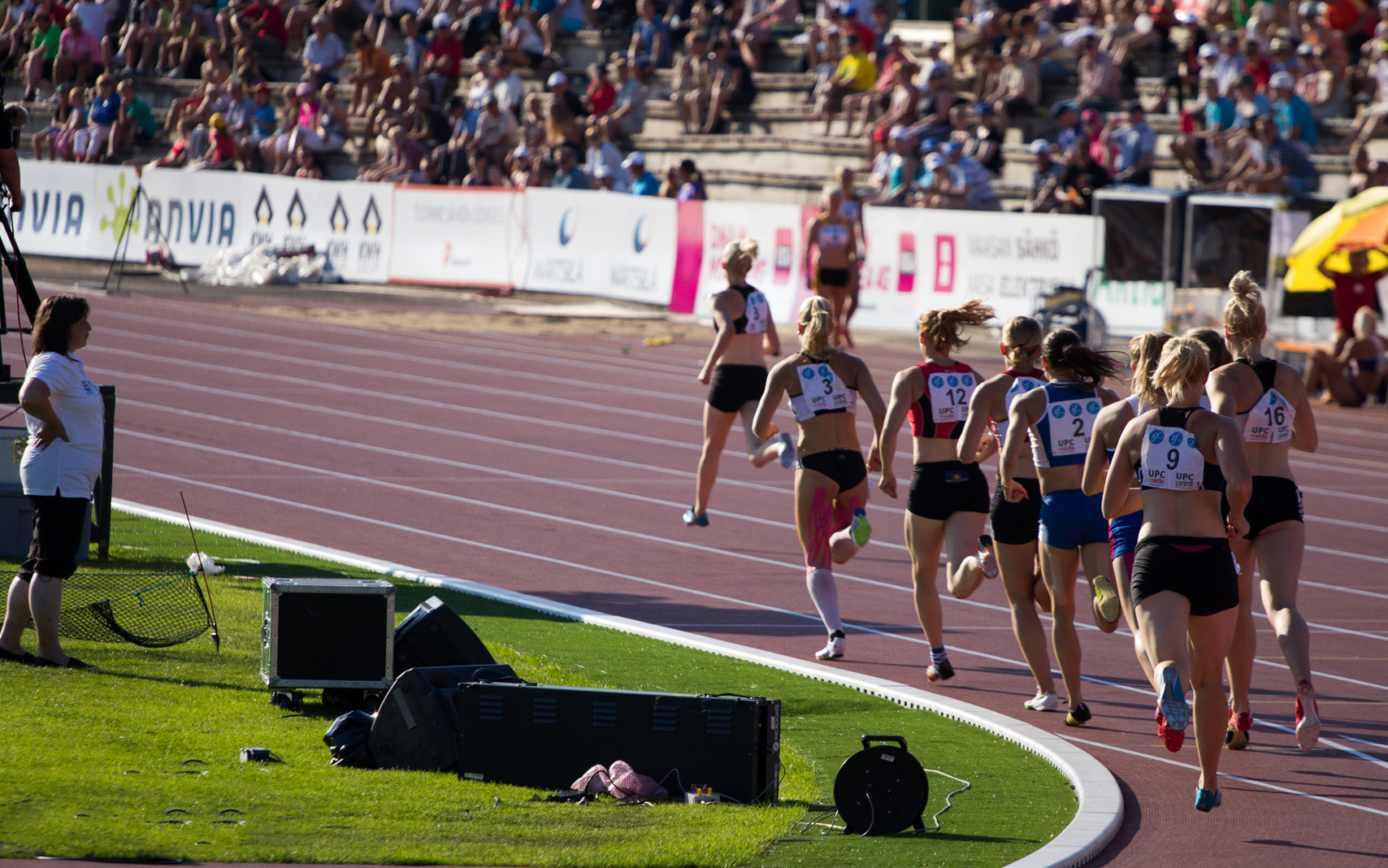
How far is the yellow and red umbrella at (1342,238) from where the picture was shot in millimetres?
19203

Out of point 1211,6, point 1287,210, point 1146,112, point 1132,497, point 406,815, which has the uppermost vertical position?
point 1211,6

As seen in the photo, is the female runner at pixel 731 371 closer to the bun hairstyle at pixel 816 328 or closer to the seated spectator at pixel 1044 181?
the bun hairstyle at pixel 816 328

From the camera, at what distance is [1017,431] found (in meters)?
8.20

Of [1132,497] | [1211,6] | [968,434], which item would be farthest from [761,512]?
[1211,6]

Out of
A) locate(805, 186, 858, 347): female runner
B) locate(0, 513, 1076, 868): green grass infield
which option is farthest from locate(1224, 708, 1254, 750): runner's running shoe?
locate(805, 186, 858, 347): female runner

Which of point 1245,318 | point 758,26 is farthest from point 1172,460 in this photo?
point 758,26

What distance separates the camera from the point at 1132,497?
24.8ft

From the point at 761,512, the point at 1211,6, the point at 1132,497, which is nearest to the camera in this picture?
the point at 1132,497

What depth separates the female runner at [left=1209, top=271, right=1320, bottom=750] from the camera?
25.9 feet

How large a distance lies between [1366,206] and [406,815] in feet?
52.3

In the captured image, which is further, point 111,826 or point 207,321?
point 207,321

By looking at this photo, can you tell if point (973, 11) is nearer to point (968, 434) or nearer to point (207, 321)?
point (207, 321)

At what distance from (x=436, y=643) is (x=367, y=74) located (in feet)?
94.8

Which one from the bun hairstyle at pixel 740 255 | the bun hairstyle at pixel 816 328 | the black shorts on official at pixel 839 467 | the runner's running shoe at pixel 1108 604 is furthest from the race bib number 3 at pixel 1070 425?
the bun hairstyle at pixel 740 255
